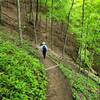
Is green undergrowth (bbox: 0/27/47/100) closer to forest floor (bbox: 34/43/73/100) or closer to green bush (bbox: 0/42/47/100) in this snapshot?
green bush (bbox: 0/42/47/100)

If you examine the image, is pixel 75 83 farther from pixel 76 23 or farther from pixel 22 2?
pixel 22 2

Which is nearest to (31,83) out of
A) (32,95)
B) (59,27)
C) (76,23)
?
(32,95)

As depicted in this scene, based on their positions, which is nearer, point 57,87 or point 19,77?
point 19,77

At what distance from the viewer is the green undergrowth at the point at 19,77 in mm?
12414

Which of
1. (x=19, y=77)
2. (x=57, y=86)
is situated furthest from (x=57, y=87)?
(x=19, y=77)

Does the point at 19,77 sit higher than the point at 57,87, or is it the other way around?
the point at 19,77

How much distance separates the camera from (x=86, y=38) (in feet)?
77.7

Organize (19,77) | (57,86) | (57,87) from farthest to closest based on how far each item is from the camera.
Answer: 1. (57,86)
2. (57,87)
3. (19,77)

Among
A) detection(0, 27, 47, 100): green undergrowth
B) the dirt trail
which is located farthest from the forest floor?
detection(0, 27, 47, 100): green undergrowth

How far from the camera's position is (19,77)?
13.9m

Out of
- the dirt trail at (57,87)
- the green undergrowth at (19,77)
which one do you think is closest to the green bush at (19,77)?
the green undergrowth at (19,77)

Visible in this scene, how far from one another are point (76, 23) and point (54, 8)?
12.0ft

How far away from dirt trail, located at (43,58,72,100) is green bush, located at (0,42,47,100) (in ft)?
1.74

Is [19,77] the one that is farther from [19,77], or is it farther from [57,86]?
[57,86]
